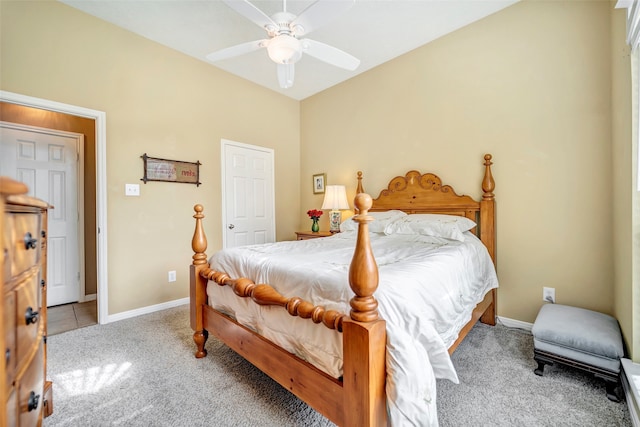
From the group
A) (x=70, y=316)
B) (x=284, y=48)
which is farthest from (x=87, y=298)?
(x=284, y=48)

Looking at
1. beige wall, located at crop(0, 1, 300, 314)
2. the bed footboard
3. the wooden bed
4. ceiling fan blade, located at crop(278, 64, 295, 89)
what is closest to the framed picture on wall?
beige wall, located at crop(0, 1, 300, 314)

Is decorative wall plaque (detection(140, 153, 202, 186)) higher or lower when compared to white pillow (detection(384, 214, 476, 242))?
higher

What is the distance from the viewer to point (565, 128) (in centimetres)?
215

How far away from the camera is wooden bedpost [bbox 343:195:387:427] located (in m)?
0.94

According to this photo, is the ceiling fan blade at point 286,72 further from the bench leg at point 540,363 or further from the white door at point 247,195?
the bench leg at point 540,363

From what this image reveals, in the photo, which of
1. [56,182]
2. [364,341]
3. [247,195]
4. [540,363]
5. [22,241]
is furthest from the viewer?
[247,195]

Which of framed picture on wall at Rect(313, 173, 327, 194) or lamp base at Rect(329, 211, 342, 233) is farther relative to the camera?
framed picture on wall at Rect(313, 173, 327, 194)

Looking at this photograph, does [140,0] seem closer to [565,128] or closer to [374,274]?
[374,274]

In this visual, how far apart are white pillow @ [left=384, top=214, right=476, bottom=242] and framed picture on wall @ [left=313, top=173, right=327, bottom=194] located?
1704mm

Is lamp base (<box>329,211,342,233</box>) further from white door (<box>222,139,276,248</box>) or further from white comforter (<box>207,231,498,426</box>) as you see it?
white comforter (<box>207,231,498,426</box>)

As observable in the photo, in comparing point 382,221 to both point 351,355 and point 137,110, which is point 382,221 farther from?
point 137,110

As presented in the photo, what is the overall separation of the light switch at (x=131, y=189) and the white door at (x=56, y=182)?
1178mm

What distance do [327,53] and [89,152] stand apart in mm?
3316

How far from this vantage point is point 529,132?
231 centimetres
